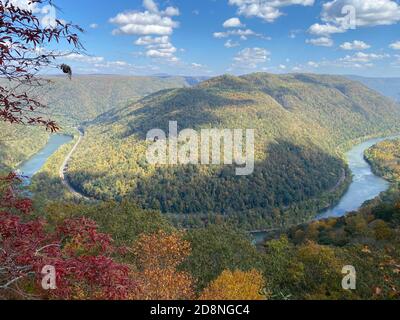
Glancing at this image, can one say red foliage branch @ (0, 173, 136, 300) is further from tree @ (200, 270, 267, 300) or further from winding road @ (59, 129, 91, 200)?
winding road @ (59, 129, 91, 200)

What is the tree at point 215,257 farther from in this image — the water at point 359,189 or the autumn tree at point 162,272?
the water at point 359,189

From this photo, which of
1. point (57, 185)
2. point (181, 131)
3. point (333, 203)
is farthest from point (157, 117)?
point (333, 203)

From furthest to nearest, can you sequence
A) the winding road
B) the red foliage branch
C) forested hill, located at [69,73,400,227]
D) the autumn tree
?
the winding road
forested hill, located at [69,73,400,227]
the autumn tree
the red foliage branch

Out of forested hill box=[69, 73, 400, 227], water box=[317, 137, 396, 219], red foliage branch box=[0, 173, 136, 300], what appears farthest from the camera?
forested hill box=[69, 73, 400, 227]

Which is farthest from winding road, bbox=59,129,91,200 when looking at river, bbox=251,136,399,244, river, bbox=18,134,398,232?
river, bbox=251,136,399,244

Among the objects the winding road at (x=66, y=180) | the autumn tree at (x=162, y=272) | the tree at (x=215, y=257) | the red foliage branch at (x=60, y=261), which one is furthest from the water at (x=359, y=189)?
the red foliage branch at (x=60, y=261)
